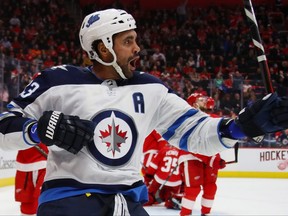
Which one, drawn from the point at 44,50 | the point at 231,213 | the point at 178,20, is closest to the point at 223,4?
the point at 178,20

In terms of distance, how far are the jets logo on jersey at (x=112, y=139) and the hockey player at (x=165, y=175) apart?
3.86 m

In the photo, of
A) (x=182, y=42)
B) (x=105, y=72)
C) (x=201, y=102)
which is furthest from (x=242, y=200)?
(x=182, y=42)

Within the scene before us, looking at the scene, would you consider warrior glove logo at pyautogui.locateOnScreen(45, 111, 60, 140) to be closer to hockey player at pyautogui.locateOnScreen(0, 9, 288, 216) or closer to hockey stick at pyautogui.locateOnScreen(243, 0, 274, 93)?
hockey player at pyautogui.locateOnScreen(0, 9, 288, 216)

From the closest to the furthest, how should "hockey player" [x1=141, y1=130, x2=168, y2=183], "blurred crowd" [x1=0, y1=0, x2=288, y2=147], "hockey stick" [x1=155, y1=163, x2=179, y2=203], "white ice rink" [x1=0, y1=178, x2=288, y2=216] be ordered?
"white ice rink" [x1=0, y1=178, x2=288, y2=216] < "hockey stick" [x1=155, y1=163, x2=179, y2=203] < "hockey player" [x1=141, y1=130, x2=168, y2=183] < "blurred crowd" [x1=0, y1=0, x2=288, y2=147]

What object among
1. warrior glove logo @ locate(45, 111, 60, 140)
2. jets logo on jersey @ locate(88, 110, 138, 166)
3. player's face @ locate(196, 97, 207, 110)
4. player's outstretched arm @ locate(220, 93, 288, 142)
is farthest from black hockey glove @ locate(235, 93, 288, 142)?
player's face @ locate(196, 97, 207, 110)

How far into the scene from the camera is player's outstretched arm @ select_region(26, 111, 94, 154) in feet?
5.74

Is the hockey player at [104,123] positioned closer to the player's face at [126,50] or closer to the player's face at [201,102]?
the player's face at [126,50]

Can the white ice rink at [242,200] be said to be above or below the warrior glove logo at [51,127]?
below

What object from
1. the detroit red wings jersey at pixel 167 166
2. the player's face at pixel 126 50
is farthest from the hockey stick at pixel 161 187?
the player's face at pixel 126 50

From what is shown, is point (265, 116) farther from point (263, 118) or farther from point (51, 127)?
point (51, 127)

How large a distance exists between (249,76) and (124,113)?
9314mm

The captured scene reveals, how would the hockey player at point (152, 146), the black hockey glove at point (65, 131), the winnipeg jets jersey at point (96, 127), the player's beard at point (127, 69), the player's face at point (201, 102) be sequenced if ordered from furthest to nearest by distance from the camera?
the hockey player at point (152, 146), the player's face at point (201, 102), the player's beard at point (127, 69), the winnipeg jets jersey at point (96, 127), the black hockey glove at point (65, 131)

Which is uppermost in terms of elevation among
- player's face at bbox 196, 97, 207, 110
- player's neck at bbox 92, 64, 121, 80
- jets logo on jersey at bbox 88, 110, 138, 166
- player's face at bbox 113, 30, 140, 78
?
player's face at bbox 113, 30, 140, 78

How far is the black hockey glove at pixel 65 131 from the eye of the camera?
1749 millimetres
